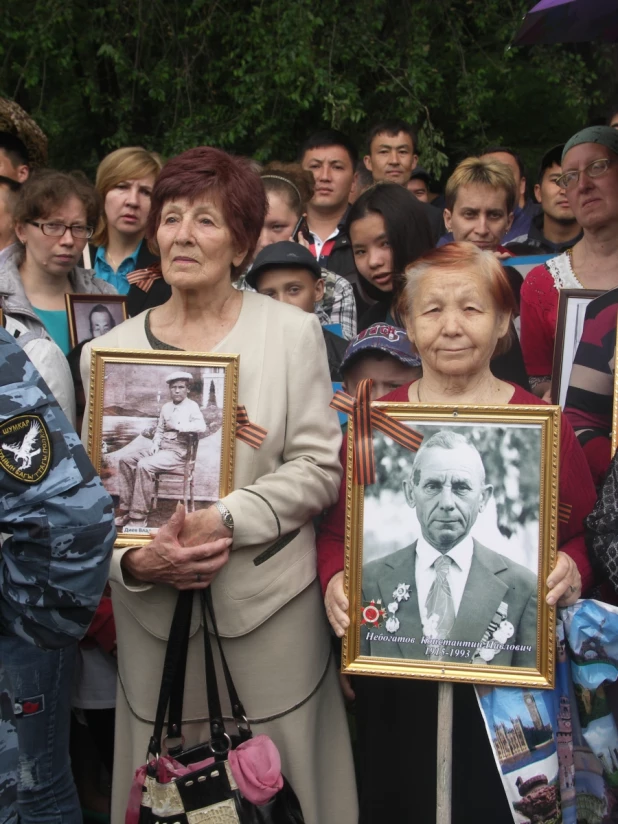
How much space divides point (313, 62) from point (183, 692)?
6.69m

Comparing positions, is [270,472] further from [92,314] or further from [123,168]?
[123,168]

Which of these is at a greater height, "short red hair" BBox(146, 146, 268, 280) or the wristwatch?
"short red hair" BBox(146, 146, 268, 280)

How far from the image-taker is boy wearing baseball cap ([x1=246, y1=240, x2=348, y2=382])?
13.0 feet

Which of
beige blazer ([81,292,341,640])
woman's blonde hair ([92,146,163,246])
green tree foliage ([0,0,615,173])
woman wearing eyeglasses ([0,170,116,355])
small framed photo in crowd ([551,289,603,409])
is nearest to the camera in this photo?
beige blazer ([81,292,341,640])

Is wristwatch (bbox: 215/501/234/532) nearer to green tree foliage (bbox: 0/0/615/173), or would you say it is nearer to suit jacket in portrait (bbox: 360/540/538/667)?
suit jacket in portrait (bbox: 360/540/538/667)

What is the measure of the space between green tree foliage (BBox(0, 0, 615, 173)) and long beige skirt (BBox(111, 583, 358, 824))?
6.07 metres

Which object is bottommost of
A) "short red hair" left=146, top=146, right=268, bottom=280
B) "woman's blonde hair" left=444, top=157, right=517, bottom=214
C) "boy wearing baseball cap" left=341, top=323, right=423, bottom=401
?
"boy wearing baseball cap" left=341, top=323, right=423, bottom=401

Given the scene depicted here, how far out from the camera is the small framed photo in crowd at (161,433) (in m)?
2.80

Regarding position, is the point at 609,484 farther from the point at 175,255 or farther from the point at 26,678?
the point at 26,678

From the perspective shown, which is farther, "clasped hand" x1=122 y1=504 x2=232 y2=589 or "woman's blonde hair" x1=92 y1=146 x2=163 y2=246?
"woman's blonde hair" x1=92 y1=146 x2=163 y2=246

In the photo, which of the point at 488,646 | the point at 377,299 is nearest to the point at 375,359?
the point at 377,299

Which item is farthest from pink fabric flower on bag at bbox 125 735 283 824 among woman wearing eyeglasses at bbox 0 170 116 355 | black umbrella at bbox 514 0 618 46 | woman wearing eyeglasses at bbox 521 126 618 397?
black umbrella at bbox 514 0 618 46

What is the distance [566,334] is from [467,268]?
1.82 ft

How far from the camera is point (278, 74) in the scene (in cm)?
849
